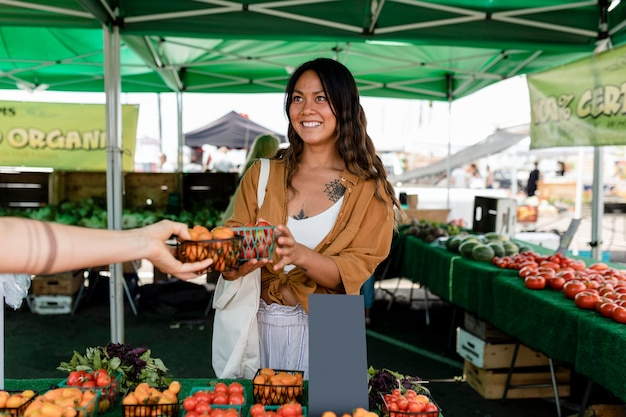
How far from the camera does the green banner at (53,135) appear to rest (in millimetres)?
5996

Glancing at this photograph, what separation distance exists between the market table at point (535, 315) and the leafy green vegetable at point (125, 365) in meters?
2.23

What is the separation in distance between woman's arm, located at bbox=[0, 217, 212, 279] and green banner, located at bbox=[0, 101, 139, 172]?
516 centimetres

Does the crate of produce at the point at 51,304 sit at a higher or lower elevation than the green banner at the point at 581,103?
lower

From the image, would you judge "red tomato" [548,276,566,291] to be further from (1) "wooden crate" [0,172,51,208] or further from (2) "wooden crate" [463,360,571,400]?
(1) "wooden crate" [0,172,51,208]

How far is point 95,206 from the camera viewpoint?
739 centimetres

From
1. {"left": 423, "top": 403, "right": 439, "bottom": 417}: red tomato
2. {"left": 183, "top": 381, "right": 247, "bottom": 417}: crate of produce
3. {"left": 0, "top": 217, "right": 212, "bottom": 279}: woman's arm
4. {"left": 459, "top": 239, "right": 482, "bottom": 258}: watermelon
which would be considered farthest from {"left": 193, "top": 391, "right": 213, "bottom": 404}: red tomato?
{"left": 459, "top": 239, "right": 482, "bottom": 258}: watermelon

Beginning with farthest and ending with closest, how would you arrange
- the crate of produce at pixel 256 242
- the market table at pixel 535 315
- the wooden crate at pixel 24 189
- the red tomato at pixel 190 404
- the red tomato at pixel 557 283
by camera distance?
the wooden crate at pixel 24 189
the red tomato at pixel 557 283
the market table at pixel 535 315
the crate of produce at pixel 256 242
the red tomato at pixel 190 404

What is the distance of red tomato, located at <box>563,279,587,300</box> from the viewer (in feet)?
11.5

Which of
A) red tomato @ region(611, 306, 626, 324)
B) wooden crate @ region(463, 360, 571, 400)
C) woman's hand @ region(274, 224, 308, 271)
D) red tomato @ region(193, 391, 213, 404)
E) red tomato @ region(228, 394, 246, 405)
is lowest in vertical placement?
wooden crate @ region(463, 360, 571, 400)

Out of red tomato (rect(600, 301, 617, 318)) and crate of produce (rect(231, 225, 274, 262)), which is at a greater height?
crate of produce (rect(231, 225, 274, 262))

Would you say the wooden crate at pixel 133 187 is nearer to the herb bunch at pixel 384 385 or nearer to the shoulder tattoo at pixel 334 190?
the shoulder tattoo at pixel 334 190

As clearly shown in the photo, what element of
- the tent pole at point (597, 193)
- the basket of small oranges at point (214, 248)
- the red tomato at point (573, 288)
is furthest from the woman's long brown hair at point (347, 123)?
the tent pole at point (597, 193)

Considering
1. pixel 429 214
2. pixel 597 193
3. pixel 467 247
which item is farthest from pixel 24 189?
pixel 597 193

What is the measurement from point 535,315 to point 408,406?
2387 millimetres
